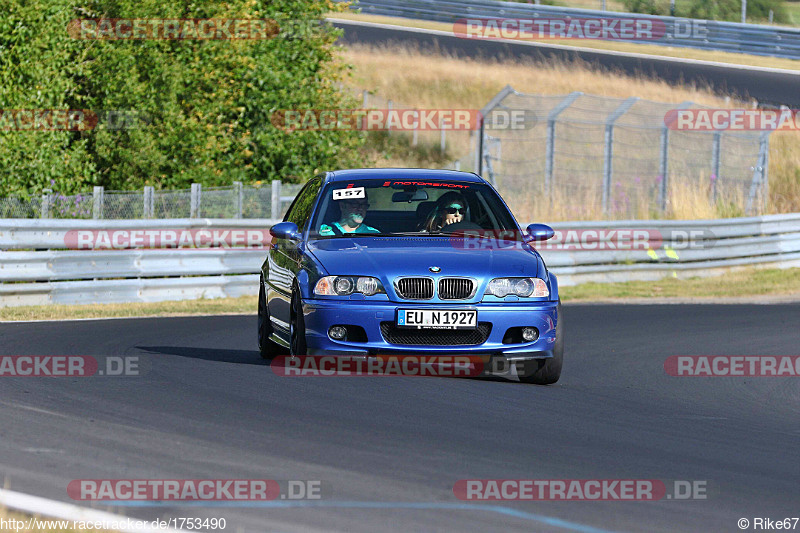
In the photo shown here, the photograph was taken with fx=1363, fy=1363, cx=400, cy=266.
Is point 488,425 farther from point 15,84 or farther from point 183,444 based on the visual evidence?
point 15,84

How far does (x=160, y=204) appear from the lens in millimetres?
19109

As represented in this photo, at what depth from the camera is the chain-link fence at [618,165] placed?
25109 millimetres

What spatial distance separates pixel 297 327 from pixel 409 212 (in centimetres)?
164

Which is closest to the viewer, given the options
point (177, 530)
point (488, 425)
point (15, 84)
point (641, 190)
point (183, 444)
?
point (177, 530)

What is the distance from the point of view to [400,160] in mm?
36656

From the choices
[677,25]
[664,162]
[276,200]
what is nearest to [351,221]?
[276,200]

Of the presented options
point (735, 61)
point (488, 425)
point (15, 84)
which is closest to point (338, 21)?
point (735, 61)

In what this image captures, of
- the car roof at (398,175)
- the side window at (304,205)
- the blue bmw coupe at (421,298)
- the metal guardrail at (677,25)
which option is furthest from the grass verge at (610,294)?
the metal guardrail at (677,25)

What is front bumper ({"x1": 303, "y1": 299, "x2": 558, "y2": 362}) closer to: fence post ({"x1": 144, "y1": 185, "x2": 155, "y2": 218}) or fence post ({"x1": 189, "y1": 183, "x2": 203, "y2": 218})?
fence post ({"x1": 144, "y1": 185, "x2": 155, "y2": 218})

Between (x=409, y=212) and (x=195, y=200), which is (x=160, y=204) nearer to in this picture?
(x=195, y=200)

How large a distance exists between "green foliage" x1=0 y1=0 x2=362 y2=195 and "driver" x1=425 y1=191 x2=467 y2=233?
12378 mm

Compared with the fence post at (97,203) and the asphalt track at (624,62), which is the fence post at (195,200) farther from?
the asphalt track at (624,62)

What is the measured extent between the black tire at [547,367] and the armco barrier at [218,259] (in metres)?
8.28

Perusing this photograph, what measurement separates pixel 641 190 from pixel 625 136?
30.2 feet
